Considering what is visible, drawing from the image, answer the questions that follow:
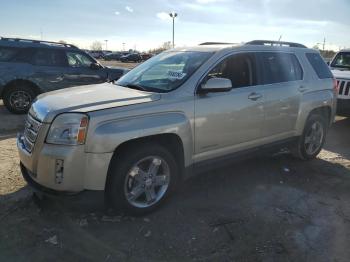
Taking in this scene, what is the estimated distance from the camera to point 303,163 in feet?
20.9

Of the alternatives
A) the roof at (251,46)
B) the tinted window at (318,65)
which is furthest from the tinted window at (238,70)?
the tinted window at (318,65)

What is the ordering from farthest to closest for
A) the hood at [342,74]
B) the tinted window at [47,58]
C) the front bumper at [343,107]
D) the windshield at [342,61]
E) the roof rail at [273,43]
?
the windshield at [342,61] → the tinted window at [47,58] → the hood at [342,74] → the front bumper at [343,107] → the roof rail at [273,43]

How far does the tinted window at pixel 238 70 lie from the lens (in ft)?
16.2

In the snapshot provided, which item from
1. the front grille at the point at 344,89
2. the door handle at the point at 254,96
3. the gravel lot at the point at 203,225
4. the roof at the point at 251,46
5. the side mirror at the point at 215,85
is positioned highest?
the roof at the point at 251,46

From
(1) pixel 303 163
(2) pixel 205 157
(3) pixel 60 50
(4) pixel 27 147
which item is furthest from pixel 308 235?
(3) pixel 60 50

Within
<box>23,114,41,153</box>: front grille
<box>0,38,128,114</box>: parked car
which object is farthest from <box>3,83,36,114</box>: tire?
<box>23,114,41,153</box>: front grille

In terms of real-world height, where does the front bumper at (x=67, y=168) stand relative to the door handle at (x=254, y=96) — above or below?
below

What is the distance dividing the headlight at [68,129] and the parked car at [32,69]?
6909 millimetres

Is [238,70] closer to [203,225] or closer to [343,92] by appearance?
[203,225]

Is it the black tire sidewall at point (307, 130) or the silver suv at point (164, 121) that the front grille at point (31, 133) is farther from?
the black tire sidewall at point (307, 130)

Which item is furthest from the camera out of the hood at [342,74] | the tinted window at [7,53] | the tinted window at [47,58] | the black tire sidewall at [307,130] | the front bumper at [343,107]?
the tinted window at [47,58]

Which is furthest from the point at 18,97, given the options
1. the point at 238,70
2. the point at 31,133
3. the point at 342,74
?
the point at 342,74

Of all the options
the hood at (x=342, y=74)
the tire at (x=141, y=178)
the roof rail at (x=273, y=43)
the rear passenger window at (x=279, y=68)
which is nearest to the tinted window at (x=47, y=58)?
the roof rail at (x=273, y=43)

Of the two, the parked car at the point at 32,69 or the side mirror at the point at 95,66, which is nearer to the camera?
the parked car at the point at 32,69
